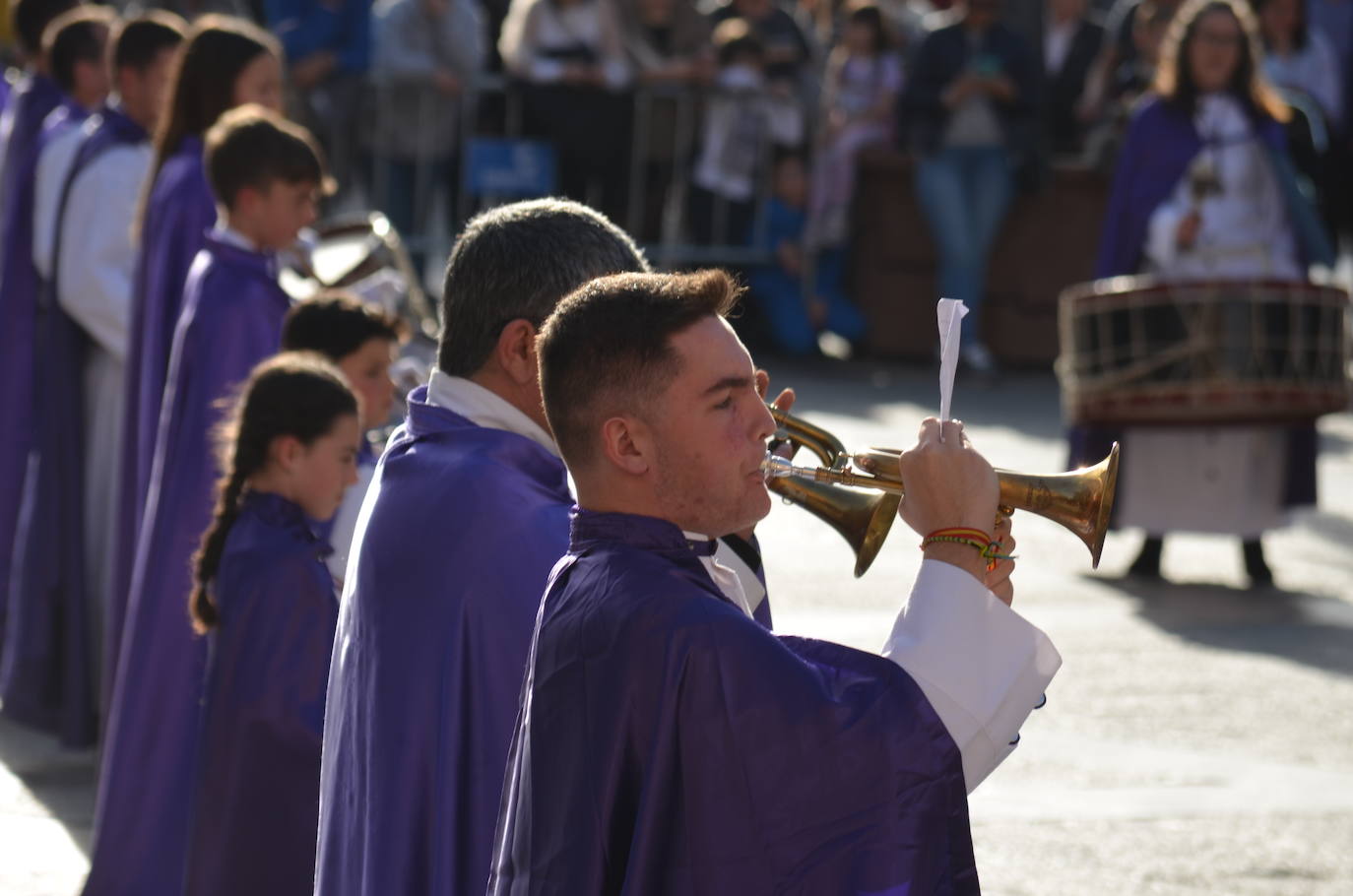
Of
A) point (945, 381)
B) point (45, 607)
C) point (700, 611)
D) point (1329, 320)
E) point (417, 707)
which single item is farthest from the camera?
point (1329, 320)

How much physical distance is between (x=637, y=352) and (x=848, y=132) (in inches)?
449

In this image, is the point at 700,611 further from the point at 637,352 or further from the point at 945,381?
the point at 945,381

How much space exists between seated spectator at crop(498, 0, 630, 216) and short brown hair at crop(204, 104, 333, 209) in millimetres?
7920

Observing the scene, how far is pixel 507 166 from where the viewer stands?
530 inches

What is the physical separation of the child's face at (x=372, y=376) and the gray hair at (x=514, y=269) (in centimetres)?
195

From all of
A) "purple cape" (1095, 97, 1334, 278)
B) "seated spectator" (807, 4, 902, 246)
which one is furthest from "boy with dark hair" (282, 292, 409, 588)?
"seated spectator" (807, 4, 902, 246)

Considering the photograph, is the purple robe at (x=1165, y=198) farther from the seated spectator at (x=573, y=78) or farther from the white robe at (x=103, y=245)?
the seated spectator at (x=573, y=78)

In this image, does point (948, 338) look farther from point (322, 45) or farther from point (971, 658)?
point (322, 45)

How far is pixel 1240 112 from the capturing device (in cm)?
900

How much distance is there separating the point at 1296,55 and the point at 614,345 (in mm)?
13460

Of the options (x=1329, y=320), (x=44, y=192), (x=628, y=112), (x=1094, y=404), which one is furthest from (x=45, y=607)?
(x=628, y=112)

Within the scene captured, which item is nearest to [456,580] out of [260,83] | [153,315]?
[153,315]

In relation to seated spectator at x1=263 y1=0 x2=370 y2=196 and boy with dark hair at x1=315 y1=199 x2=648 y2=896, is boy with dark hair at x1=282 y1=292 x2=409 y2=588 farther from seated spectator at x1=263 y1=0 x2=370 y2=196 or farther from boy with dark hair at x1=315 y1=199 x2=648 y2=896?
seated spectator at x1=263 y1=0 x2=370 y2=196

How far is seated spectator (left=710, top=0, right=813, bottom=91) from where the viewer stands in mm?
13547
